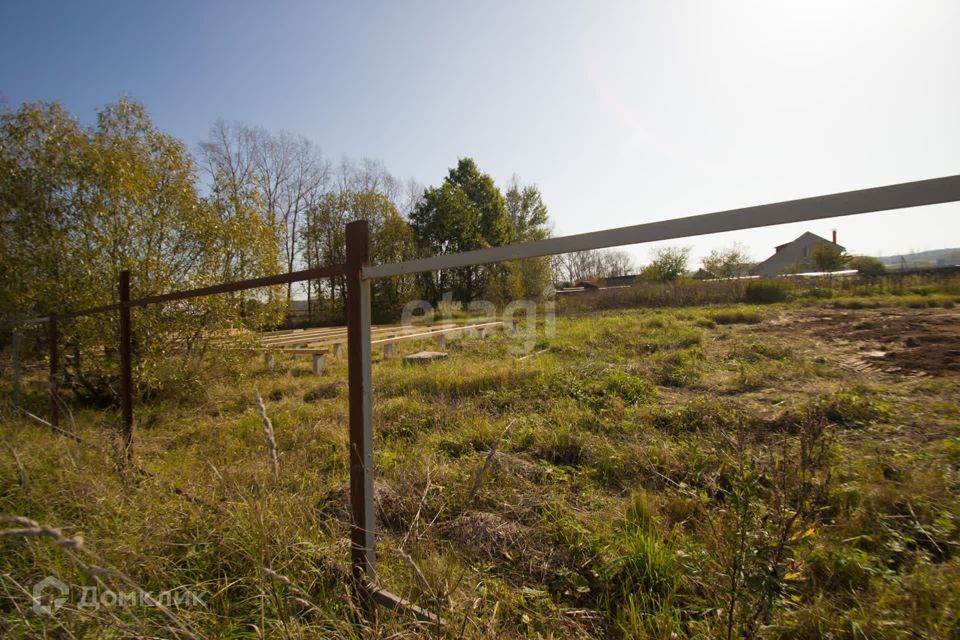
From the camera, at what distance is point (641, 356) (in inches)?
272

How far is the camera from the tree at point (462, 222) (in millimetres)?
20812

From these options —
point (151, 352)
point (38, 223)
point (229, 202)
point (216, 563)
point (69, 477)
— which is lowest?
point (216, 563)

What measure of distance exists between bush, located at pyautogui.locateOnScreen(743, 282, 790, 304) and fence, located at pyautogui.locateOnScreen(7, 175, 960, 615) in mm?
15217

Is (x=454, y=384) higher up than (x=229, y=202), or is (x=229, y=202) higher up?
(x=229, y=202)

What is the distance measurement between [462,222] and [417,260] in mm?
22689

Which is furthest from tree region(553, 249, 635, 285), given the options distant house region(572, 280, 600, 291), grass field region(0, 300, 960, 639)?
grass field region(0, 300, 960, 639)

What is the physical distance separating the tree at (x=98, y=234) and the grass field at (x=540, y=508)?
827 mm

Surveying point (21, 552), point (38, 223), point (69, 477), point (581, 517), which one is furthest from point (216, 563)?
point (38, 223)

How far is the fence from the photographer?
0.77 m

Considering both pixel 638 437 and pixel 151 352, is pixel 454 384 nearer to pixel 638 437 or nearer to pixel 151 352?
pixel 638 437

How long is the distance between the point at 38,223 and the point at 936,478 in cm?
833

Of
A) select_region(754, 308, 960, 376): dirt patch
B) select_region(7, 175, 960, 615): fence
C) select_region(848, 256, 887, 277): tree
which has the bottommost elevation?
select_region(754, 308, 960, 376): dirt patch

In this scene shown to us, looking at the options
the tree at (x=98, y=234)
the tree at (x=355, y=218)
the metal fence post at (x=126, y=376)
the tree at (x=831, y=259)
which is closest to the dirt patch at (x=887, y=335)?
the tree at (x=831, y=259)

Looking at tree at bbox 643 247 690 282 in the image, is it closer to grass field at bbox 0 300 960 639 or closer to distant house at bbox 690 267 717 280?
distant house at bbox 690 267 717 280
